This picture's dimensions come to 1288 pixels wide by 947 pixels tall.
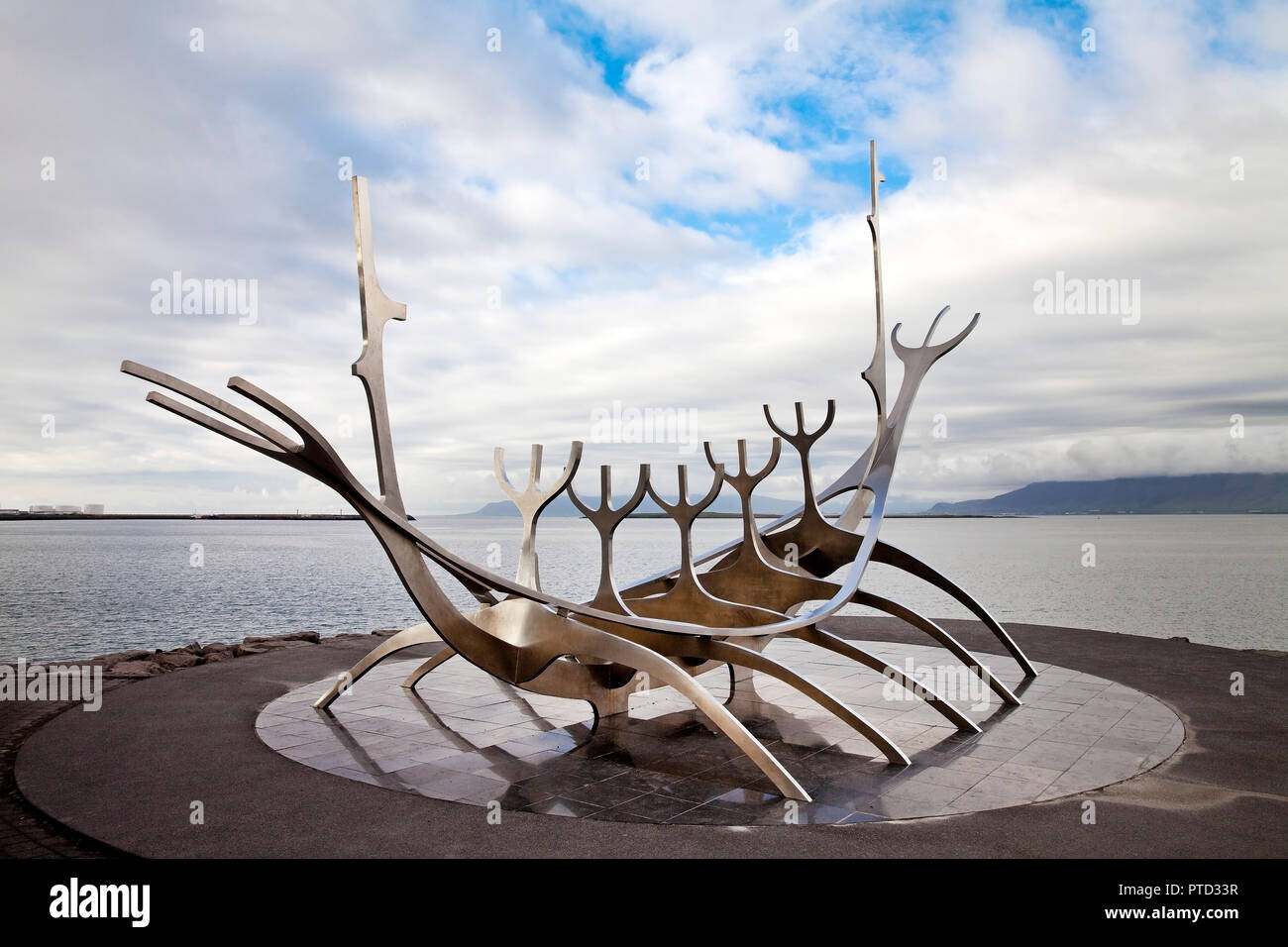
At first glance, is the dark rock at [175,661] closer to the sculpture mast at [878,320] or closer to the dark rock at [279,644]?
the dark rock at [279,644]

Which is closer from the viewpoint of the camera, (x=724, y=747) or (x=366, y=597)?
(x=724, y=747)

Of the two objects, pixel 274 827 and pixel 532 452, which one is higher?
pixel 532 452

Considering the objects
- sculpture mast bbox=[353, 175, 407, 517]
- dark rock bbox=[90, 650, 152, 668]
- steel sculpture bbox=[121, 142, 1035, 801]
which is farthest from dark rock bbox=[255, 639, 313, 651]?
sculpture mast bbox=[353, 175, 407, 517]

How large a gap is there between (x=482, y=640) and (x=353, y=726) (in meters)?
2.23

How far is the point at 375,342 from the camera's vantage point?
24.3 ft

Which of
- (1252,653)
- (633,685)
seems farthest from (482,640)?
(1252,653)

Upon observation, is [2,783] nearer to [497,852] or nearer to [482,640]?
[482,640]

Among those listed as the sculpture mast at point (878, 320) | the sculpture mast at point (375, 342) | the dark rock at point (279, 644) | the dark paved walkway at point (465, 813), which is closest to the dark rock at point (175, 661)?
the dark rock at point (279, 644)

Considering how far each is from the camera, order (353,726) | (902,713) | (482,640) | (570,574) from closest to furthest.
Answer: (482,640), (353,726), (902,713), (570,574)

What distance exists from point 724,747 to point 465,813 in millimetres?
2921

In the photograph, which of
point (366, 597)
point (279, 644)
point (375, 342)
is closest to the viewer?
point (375, 342)

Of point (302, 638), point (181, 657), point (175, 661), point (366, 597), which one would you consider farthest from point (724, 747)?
point (366, 597)

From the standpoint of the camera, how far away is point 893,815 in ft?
20.7

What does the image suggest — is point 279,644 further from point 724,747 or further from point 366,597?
point 366,597
